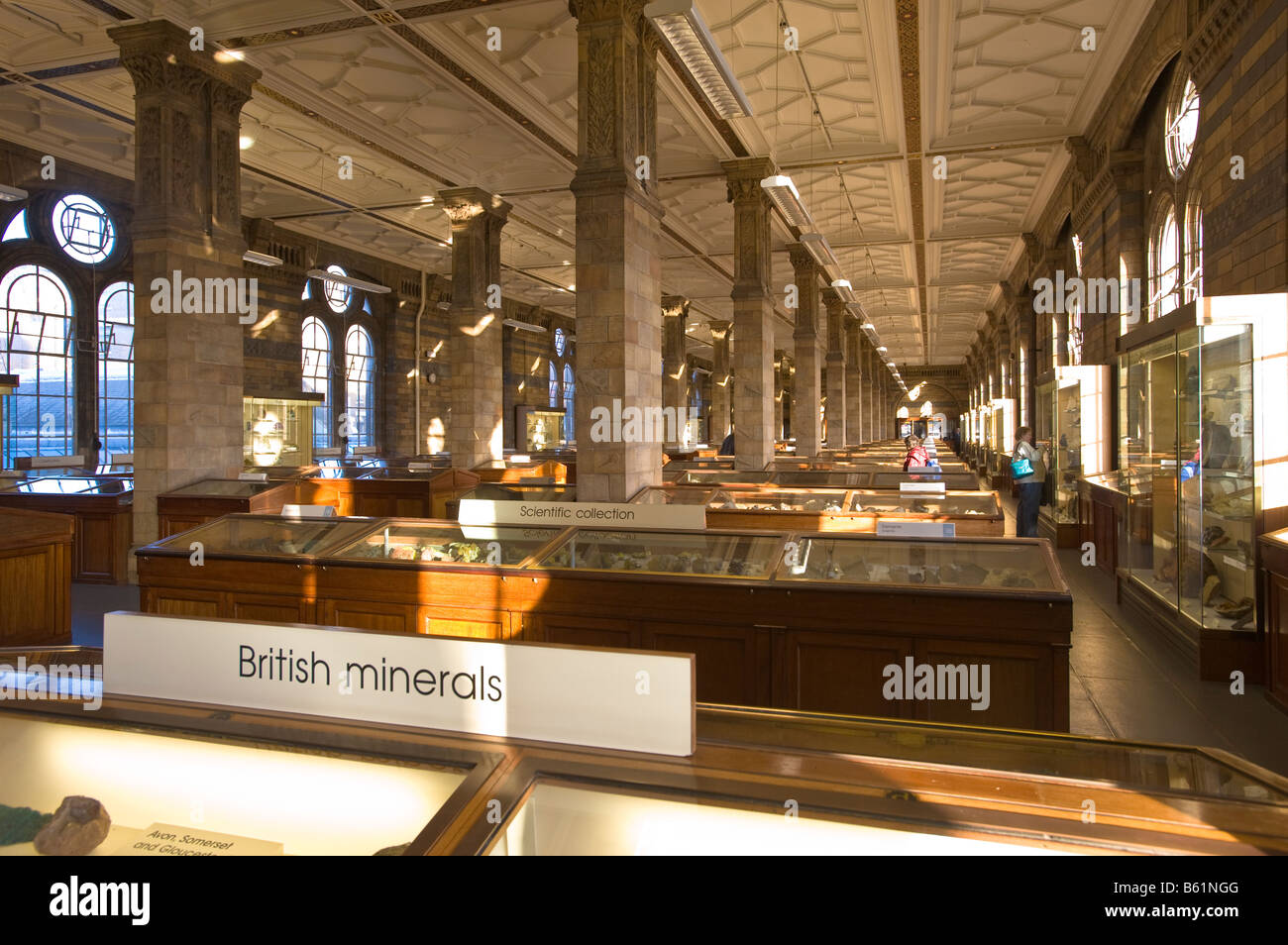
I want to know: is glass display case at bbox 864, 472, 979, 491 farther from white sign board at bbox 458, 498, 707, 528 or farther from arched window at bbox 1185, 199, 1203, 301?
white sign board at bbox 458, 498, 707, 528

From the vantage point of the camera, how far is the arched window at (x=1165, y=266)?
10.3 m

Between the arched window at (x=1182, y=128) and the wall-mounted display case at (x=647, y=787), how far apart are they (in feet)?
33.2

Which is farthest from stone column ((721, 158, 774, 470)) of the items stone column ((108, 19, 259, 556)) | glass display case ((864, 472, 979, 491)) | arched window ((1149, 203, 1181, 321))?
stone column ((108, 19, 259, 556))

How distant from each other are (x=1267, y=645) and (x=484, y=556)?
16.7 feet

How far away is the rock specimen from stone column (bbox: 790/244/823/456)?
1795 centimetres

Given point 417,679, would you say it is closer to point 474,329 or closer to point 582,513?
point 582,513

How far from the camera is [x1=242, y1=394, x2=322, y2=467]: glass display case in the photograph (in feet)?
59.6

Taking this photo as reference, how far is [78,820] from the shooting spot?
1815 millimetres

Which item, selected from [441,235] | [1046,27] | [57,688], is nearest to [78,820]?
[57,688]

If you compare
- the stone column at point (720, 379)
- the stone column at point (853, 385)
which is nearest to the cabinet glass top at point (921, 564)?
the stone column at point (720, 379)

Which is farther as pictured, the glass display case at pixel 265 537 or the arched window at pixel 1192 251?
the arched window at pixel 1192 251

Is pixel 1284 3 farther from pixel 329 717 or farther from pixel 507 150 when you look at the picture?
pixel 507 150

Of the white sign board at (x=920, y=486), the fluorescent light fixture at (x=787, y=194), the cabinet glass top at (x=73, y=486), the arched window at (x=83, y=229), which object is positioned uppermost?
the arched window at (x=83, y=229)

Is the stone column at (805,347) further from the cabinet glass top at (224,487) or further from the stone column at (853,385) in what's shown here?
the cabinet glass top at (224,487)
